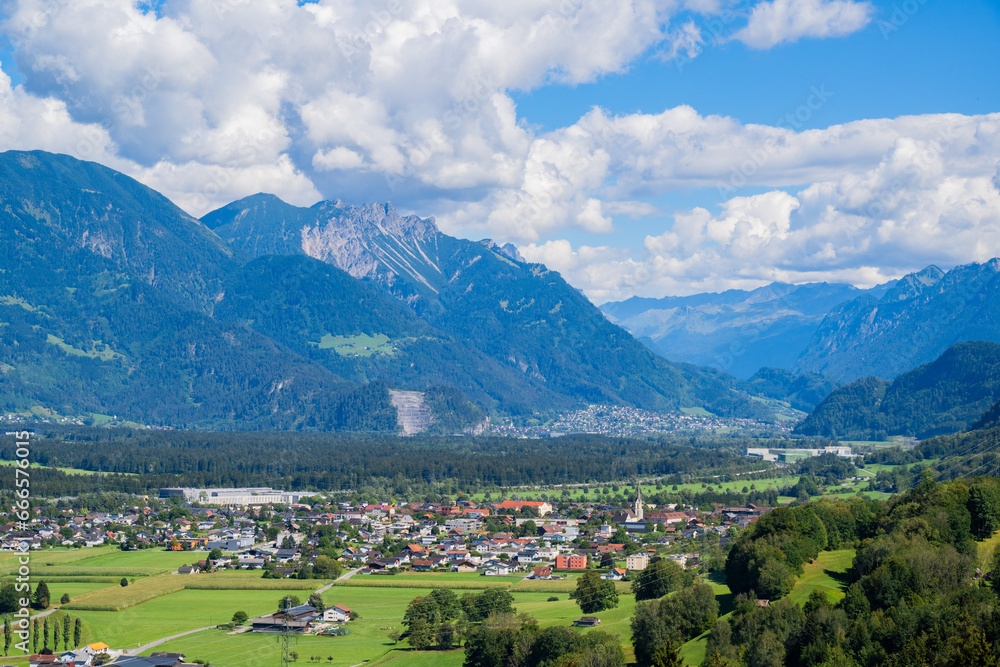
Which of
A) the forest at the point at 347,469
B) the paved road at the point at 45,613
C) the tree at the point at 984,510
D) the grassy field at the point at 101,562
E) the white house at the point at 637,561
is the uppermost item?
the forest at the point at 347,469

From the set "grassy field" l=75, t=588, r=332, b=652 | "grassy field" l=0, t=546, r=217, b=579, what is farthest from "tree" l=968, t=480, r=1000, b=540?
"grassy field" l=0, t=546, r=217, b=579

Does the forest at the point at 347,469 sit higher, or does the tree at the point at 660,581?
the forest at the point at 347,469

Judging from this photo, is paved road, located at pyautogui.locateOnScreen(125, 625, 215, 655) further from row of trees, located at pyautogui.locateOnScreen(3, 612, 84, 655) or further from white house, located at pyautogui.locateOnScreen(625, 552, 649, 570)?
white house, located at pyautogui.locateOnScreen(625, 552, 649, 570)

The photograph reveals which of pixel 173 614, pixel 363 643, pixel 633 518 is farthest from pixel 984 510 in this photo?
pixel 633 518

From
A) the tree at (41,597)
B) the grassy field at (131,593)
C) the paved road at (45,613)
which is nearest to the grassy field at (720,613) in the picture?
the grassy field at (131,593)

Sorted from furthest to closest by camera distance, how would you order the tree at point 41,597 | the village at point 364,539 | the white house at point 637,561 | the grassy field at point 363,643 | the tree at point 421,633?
the white house at point 637,561 → the village at point 364,539 → the tree at point 41,597 → the tree at point 421,633 → the grassy field at point 363,643

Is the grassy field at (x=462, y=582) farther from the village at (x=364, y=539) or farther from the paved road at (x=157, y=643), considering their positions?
the paved road at (x=157, y=643)
